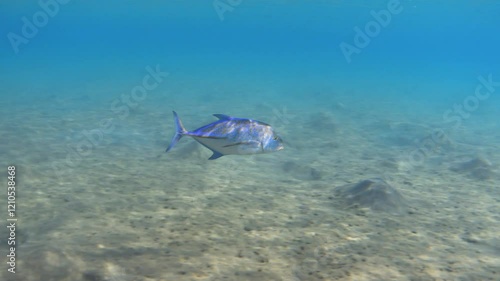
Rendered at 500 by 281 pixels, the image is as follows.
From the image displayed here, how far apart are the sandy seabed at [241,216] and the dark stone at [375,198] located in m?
0.19

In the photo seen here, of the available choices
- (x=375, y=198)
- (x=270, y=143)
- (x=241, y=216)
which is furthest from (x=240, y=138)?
(x=375, y=198)

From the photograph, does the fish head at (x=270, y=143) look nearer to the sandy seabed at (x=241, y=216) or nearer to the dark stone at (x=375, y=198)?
the sandy seabed at (x=241, y=216)

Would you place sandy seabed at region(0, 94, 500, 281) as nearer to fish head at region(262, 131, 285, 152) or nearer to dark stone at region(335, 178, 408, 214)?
dark stone at region(335, 178, 408, 214)

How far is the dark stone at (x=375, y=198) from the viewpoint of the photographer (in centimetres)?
764

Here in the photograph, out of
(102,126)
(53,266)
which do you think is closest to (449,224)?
(53,266)

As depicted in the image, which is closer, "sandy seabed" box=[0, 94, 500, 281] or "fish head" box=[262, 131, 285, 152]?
"sandy seabed" box=[0, 94, 500, 281]

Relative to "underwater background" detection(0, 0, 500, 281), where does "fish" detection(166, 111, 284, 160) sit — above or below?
above

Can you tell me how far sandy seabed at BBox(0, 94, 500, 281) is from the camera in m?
4.91

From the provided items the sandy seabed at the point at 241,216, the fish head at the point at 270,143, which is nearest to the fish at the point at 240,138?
the fish head at the point at 270,143

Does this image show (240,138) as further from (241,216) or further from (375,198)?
(375,198)

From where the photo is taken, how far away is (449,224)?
711 centimetres

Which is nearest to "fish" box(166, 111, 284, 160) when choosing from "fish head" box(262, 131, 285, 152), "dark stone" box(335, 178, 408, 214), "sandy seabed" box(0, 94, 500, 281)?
"fish head" box(262, 131, 285, 152)

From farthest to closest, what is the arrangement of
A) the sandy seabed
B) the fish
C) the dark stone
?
the dark stone < the fish < the sandy seabed

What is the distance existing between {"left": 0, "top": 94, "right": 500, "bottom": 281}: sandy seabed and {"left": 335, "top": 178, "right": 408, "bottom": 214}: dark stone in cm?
19
